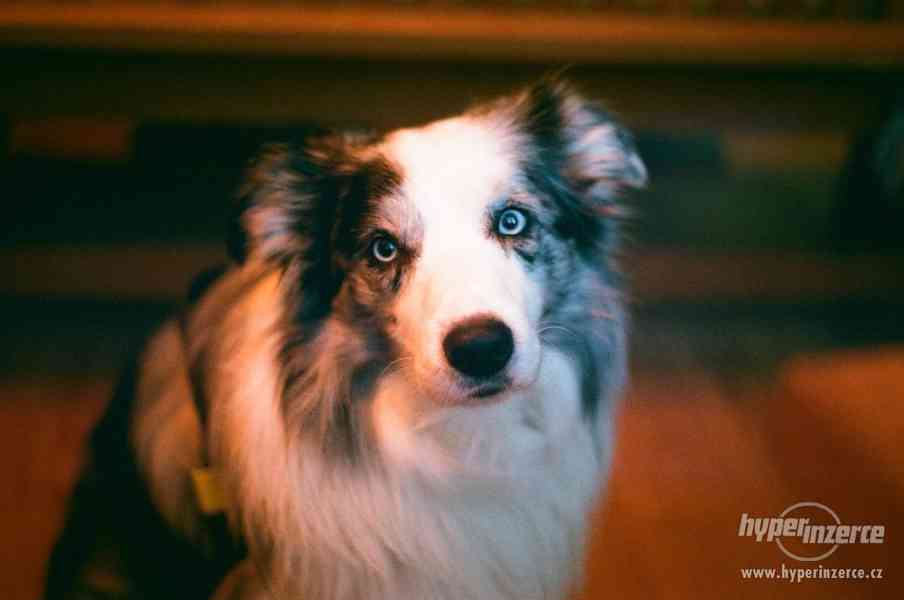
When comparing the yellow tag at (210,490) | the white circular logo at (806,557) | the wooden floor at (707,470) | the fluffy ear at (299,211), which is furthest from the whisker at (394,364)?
the white circular logo at (806,557)

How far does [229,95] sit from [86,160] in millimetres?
900

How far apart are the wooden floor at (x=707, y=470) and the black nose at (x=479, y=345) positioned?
0.52m

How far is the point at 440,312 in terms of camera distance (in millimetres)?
952

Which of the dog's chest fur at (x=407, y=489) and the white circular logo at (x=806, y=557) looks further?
the white circular logo at (x=806, y=557)

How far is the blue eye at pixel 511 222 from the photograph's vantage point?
1021mm

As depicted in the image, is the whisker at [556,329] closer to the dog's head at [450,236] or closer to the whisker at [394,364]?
the dog's head at [450,236]

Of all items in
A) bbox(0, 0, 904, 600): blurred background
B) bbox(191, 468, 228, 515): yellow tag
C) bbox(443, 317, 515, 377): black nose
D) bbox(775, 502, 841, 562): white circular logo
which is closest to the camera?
bbox(443, 317, 515, 377): black nose

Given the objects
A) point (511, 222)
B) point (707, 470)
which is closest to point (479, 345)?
point (511, 222)

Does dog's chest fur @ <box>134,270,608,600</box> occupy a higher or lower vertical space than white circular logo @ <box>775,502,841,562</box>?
higher

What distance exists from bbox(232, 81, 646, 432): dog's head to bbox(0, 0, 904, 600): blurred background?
0.45m

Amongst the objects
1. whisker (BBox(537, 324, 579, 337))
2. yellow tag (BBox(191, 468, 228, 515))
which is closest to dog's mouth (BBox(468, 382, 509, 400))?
whisker (BBox(537, 324, 579, 337))

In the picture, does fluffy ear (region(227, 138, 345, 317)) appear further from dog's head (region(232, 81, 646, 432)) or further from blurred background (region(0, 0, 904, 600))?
blurred background (region(0, 0, 904, 600))

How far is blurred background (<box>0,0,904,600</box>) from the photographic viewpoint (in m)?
1.49

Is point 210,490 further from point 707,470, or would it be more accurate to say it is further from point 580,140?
point 707,470
